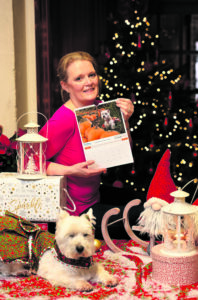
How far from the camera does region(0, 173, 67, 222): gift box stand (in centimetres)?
250

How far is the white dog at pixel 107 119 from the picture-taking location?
260 cm

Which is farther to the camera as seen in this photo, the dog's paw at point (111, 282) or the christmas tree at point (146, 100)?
the christmas tree at point (146, 100)

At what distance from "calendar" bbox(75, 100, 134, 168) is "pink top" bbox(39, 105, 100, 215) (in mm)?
109

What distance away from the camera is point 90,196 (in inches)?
109

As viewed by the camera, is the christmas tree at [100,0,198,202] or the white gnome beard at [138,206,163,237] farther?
the christmas tree at [100,0,198,202]

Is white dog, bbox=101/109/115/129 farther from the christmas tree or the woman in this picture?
the christmas tree

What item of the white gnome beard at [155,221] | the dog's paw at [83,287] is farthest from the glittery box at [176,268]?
the dog's paw at [83,287]

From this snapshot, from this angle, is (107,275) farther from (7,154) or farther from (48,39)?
(48,39)

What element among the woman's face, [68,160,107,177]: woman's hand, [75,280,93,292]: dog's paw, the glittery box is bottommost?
[75,280,93,292]: dog's paw

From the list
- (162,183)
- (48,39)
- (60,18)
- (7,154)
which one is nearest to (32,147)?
(7,154)

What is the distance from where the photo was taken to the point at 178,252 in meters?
2.11

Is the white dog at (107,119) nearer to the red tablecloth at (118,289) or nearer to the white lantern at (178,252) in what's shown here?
the white lantern at (178,252)

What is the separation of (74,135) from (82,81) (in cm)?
31

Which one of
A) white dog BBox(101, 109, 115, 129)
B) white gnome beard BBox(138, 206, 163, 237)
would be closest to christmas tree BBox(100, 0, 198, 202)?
white dog BBox(101, 109, 115, 129)
